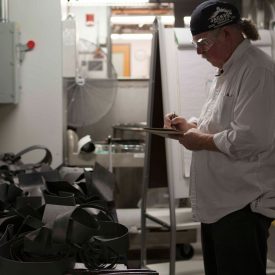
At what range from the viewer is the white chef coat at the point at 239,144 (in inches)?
54.7

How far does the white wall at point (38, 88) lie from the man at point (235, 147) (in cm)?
154

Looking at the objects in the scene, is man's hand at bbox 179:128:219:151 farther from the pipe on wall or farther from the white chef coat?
the pipe on wall

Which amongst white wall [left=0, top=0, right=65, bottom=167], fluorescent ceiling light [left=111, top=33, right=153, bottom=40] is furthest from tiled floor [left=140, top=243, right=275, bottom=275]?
fluorescent ceiling light [left=111, top=33, right=153, bottom=40]

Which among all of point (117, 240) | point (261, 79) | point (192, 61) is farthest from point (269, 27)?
point (117, 240)

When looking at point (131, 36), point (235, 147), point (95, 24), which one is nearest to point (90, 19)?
point (95, 24)

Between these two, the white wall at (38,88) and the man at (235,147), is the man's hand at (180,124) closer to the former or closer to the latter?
the man at (235,147)

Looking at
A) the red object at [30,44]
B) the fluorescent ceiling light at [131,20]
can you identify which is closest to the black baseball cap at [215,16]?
the red object at [30,44]

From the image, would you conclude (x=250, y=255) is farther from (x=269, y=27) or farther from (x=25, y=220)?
(x=269, y=27)

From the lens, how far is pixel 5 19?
9.09ft

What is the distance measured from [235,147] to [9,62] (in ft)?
5.88

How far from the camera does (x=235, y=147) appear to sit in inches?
55.3

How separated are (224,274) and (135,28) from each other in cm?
521

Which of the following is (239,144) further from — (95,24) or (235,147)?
(95,24)

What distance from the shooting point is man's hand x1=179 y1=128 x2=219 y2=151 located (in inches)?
57.9
